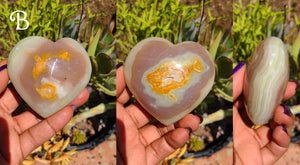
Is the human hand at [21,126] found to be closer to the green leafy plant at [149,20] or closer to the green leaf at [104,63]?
→ the green leaf at [104,63]

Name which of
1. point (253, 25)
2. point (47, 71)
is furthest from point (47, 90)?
point (253, 25)

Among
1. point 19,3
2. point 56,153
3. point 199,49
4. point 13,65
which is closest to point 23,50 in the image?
point 13,65

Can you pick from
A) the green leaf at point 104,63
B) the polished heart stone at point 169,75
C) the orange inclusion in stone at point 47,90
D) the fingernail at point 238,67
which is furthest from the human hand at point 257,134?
the orange inclusion in stone at point 47,90

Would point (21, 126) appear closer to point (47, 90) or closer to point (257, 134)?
point (47, 90)

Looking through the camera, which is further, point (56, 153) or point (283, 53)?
point (56, 153)

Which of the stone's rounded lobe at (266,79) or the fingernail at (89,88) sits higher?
the stone's rounded lobe at (266,79)

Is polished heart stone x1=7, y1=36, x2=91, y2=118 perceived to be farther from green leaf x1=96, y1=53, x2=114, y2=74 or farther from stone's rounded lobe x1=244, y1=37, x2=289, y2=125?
stone's rounded lobe x1=244, y1=37, x2=289, y2=125

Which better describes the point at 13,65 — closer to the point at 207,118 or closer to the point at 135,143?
A: the point at 135,143
